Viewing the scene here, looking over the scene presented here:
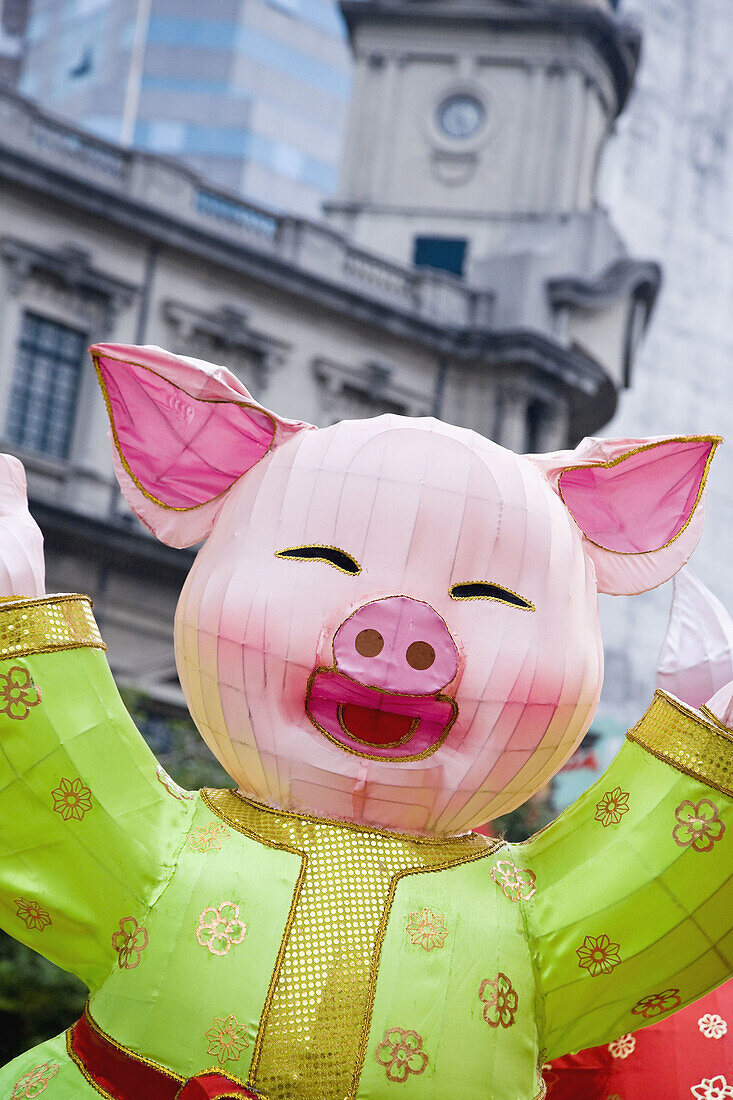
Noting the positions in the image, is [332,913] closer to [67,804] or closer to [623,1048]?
[67,804]

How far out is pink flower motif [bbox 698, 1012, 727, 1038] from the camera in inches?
124

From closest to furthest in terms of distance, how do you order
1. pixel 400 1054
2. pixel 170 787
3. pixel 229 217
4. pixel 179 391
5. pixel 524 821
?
pixel 400 1054 < pixel 170 787 < pixel 179 391 < pixel 524 821 < pixel 229 217

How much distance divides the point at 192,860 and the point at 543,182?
20.4 metres

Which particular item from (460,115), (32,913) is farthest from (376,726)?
(460,115)

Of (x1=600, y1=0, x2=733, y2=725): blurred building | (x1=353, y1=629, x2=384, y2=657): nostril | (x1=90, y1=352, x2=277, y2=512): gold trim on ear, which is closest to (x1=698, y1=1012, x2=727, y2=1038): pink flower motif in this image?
(x1=353, y1=629, x2=384, y2=657): nostril

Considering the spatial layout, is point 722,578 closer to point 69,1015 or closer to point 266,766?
point 69,1015

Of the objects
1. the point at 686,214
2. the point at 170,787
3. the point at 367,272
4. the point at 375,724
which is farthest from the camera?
the point at 686,214

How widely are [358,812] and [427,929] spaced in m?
0.26

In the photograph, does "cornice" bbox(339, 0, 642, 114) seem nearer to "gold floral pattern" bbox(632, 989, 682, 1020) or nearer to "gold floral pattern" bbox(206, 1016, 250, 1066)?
"gold floral pattern" bbox(632, 989, 682, 1020)

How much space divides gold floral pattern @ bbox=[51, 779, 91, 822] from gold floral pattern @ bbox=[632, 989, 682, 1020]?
1056 mm

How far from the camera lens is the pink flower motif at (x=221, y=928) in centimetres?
271

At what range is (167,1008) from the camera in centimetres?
267

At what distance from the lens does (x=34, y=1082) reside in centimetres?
277

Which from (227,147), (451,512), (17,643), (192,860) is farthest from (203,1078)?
(227,147)
